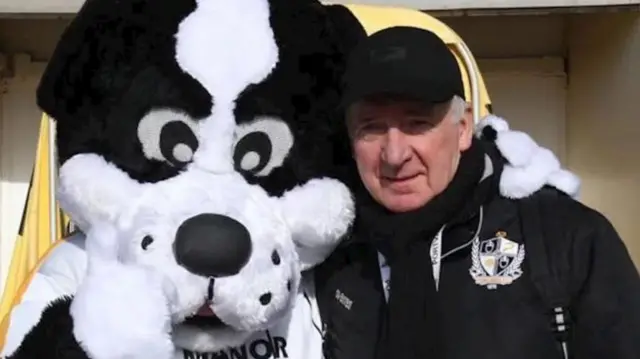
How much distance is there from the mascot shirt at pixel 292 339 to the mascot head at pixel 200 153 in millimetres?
73

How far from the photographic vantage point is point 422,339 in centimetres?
144

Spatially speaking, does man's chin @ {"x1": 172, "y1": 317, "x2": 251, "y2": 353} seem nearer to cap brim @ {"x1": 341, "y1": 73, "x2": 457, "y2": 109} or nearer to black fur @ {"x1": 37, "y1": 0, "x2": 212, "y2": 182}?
black fur @ {"x1": 37, "y1": 0, "x2": 212, "y2": 182}

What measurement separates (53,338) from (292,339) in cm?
35

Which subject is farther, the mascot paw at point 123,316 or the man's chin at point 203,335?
the man's chin at point 203,335

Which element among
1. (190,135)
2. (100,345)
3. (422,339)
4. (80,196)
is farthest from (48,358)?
(422,339)

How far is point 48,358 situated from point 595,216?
2.51 feet

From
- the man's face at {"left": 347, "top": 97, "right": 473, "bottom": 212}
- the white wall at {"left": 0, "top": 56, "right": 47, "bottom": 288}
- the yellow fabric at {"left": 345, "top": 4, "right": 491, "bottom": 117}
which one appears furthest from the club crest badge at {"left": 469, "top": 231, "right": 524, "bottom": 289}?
the white wall at {"left": 0, "top": 56, "right": 47, "bottom": 288}

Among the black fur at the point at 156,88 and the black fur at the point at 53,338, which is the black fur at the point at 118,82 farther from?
the black fur at the point at 53,338

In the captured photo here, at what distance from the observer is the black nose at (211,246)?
1323 millimetres

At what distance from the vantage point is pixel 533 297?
142 cm

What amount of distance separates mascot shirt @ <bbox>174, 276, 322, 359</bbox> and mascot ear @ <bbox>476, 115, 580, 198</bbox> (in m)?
0.34

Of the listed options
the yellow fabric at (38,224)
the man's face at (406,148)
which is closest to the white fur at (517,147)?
the man's face at (406,148)

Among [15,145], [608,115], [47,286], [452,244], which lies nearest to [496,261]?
[452,244]

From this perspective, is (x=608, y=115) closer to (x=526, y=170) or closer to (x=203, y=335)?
(x=526, y=170)
